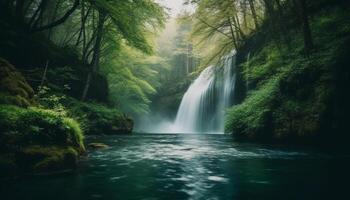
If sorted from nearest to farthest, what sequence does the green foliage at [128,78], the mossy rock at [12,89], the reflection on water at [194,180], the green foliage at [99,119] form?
1. the reflection on water at [194,180]
2. the mossy rock at [12,89]
3. the green foliage at [99,119]
4. the green foliage at [128,78]

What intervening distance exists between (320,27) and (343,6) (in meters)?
1.66

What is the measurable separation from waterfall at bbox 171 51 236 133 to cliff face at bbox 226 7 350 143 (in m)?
6.78

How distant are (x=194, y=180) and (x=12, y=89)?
20.9 ft

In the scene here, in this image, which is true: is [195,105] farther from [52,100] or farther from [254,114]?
[52,100]

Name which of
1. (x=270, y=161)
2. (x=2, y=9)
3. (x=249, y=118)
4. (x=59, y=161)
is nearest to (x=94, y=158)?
(x=59, y=161)

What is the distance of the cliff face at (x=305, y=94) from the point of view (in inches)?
383

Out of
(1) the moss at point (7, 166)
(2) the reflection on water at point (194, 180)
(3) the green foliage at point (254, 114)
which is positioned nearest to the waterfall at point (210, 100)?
(3) the green foliage at point (254, 114)

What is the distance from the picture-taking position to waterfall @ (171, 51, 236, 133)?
22.8m

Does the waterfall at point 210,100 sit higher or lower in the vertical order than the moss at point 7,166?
higher

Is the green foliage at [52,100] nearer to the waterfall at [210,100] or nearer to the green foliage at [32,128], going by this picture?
the green foliage at [32,128]

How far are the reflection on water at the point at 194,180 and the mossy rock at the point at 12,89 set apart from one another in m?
2.69

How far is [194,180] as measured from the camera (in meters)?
5.65

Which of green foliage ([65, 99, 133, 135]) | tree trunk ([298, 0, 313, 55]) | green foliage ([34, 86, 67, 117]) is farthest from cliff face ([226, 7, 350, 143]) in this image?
green foliage ([65, 99, 133, 135])

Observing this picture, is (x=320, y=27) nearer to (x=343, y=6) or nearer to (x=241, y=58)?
(x=343, y=6)
